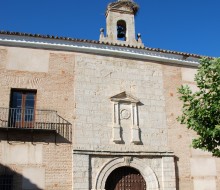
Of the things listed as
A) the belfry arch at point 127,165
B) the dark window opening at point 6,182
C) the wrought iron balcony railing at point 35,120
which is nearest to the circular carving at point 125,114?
the belfry arch at point 127,165

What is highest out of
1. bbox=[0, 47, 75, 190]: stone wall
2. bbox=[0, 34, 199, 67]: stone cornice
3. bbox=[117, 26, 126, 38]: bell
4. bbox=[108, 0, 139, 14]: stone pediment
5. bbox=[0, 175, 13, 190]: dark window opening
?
bbox=[108, 0, 139, 14]: stone pediment

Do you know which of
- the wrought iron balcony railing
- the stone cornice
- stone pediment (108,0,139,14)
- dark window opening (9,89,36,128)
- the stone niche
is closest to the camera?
the wrought iron balcony railing

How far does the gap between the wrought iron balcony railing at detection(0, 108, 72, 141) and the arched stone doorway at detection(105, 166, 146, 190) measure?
2.05 m

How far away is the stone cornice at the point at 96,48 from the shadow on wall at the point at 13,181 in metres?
4.28

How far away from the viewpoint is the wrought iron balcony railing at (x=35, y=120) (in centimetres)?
1080

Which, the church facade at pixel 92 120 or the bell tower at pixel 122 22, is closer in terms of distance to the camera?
the church facade at pixel 92 120

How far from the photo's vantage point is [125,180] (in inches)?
461

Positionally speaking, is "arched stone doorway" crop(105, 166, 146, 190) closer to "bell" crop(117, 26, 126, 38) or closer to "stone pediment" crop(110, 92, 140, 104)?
"stone pediment" crop(110, 92, 140, 104)

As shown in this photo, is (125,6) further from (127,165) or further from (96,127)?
(127,165)

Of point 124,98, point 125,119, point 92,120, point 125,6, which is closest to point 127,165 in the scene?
point 125,119

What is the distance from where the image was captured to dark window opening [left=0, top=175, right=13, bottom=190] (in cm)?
1012

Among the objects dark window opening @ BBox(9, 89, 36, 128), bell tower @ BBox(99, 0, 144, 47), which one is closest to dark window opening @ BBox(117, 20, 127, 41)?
bell tower @ BBox(99, 0, 144, 47)

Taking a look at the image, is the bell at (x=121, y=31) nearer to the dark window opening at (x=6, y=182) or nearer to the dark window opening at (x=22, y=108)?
the dark window opening at (x=22, y=108)

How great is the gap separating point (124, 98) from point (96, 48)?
213 cm
